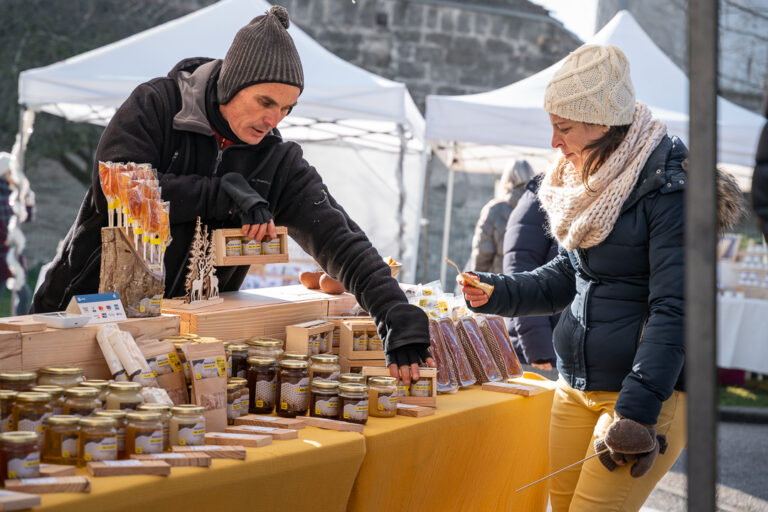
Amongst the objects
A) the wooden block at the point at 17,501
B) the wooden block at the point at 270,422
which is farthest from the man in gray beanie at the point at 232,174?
the wooden block at the point at 17,501

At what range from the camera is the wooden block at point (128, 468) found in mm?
1855

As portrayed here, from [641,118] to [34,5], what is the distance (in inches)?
522

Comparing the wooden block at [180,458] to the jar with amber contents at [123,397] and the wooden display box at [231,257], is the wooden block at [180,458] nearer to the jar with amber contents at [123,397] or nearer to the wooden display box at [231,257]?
the jar with amber contents at [123,397]

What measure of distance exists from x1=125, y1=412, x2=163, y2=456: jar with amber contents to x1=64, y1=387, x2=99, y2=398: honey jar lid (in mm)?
100

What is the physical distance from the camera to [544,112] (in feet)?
21.6

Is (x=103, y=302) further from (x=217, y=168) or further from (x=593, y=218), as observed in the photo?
(x=593, y=218)

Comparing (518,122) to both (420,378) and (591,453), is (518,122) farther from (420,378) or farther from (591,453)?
(591,453)

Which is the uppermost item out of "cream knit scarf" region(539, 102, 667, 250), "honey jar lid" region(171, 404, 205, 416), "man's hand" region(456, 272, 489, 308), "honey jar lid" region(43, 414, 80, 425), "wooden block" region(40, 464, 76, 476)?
"cream knit scarf" region(539, 102, 667, 250)

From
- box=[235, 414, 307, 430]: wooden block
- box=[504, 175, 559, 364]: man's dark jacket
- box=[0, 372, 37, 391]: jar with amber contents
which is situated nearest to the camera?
box=[0, 372, 37, 391]: jar with amber contents

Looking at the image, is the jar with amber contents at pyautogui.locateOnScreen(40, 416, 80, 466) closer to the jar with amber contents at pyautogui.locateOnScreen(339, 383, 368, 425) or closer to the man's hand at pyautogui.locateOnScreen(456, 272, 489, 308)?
the jar with amber contents at pyautogui.locateOnScreen(339, 383, 368, 425)

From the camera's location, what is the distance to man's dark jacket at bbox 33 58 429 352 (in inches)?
106

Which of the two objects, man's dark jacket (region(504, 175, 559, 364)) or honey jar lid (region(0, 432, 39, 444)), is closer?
honey jar lid (region(0, 432, 39, 444))

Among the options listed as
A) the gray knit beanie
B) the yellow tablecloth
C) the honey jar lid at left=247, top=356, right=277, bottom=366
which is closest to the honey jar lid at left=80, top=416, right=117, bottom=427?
the honey jar lid at left=247, top=356, right=277, bottom=366

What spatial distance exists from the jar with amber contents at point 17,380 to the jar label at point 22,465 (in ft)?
0.94
